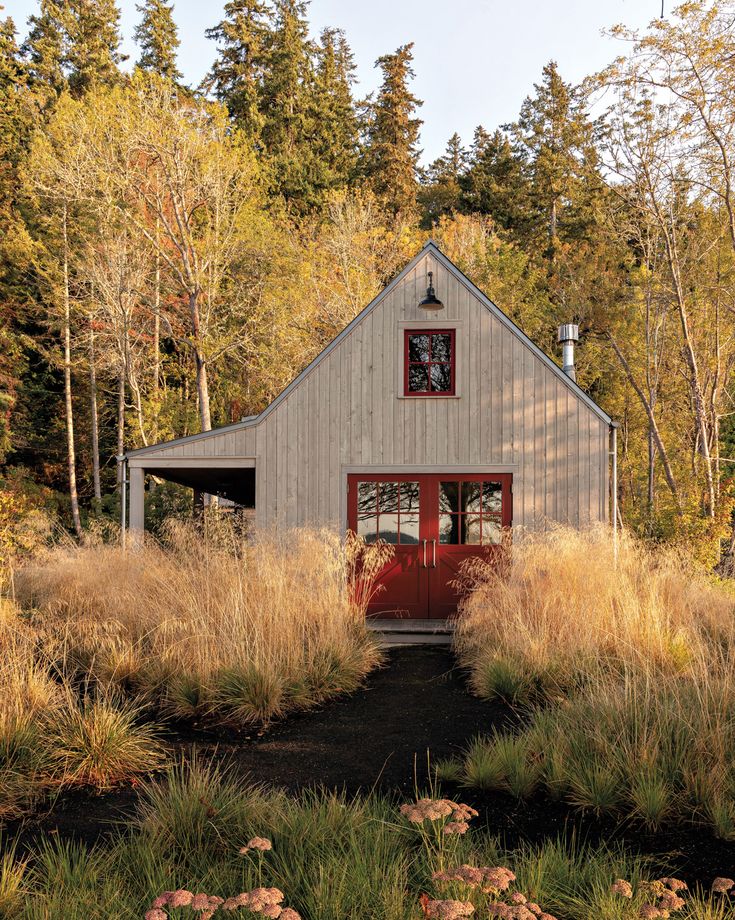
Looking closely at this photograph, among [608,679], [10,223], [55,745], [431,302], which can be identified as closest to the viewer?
[55,745]

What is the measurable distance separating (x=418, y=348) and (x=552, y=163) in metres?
27.5

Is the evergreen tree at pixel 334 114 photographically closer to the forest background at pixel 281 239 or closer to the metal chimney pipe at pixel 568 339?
the forest background at pixel 281 239

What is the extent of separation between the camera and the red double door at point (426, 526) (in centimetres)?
1272

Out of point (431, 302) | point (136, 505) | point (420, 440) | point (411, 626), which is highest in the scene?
point (431, 302)

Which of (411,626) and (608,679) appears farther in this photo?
(411,626)

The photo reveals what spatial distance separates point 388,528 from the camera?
1295cm

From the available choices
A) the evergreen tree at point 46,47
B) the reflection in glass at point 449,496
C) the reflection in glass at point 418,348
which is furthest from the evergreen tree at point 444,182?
the reflection in glass at point 449,496

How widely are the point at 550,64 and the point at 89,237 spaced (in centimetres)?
2668

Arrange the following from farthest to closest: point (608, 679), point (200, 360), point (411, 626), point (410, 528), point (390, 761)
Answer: point (200, 360) → point (410, 528) → point (411, 626) → point (608, 679) → point (390, 761)

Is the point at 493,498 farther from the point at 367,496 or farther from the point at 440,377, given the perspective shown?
the point at 440,377

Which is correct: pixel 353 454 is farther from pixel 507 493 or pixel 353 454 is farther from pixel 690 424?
pixel 690 424

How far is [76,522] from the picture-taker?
979 inches

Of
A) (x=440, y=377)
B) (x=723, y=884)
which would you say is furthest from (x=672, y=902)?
(x=440, y=377)

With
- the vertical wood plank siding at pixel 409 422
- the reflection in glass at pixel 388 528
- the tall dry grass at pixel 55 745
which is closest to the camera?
the tall dry grass at pixel 55 745
